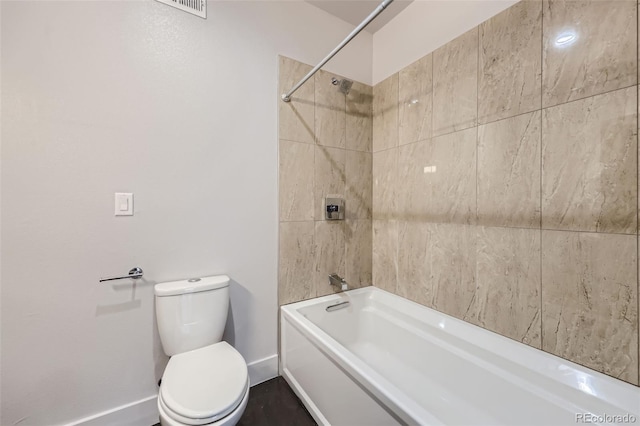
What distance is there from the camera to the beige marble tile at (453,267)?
1.54 m

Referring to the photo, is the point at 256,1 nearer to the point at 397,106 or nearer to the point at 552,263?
the point at 397,106

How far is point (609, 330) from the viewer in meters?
1.07

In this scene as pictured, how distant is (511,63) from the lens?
4.40ft

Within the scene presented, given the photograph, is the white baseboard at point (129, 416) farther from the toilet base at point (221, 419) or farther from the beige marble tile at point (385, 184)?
the beige marble tile at point (385, 184)

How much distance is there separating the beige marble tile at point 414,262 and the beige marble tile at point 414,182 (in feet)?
0.28

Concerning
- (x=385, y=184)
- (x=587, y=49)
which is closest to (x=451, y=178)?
(x=385, y=184)

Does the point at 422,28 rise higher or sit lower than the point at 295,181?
higher

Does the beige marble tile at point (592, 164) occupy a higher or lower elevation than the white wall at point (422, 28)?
lower

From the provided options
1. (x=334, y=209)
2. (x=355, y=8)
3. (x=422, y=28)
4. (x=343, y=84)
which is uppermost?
(x=355, y=8)

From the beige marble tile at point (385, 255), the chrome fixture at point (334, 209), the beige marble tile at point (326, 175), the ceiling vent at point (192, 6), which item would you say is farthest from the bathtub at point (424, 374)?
the ceiling vent at point (192, 6)

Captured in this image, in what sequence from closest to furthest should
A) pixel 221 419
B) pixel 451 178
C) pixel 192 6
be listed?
pixel 221 419
pixel 192 6
pixel 451 178

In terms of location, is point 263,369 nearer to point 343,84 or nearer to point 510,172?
point 510,172

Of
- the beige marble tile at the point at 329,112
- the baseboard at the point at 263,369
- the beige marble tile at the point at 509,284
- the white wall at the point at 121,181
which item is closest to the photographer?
the white wall at the point at 121,181

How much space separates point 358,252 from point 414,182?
74 cm
